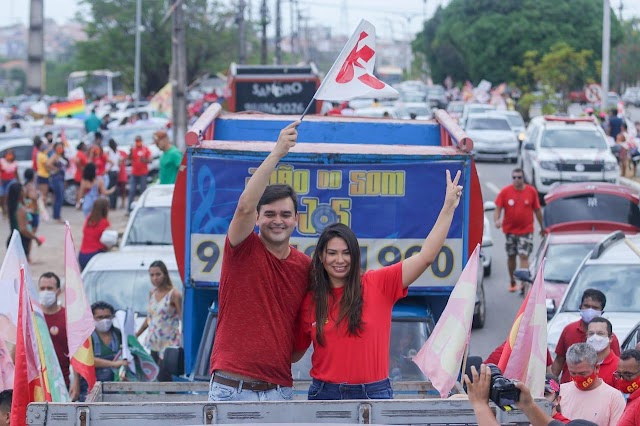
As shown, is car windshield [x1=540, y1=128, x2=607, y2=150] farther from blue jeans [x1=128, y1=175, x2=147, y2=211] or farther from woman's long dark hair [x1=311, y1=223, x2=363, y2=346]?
woman's long dark hair [x1=311, y1=223, x2=363, y2=346]

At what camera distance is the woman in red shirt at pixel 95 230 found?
16.1m

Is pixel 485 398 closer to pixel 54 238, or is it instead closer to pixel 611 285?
pixel 611 285

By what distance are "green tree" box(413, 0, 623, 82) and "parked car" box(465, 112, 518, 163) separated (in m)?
29.4

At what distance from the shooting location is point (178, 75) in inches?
1164

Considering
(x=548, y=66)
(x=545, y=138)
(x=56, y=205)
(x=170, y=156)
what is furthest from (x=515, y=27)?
(x=170, y=156)

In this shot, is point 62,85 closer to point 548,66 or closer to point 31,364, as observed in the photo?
point 548,66

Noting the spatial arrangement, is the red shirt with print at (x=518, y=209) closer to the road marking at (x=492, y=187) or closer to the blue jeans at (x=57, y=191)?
the road marking at (x=492, y=187)

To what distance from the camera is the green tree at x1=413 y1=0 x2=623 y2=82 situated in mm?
68500

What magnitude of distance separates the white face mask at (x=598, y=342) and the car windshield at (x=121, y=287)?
18.5 ft

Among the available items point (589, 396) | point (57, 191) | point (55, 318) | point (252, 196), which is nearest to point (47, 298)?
point (55, 318)

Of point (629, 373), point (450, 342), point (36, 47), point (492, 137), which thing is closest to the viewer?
point (450, 342)

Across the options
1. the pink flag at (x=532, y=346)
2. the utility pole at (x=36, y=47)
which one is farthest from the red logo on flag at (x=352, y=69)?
the utility pole at (x=36, y=47)

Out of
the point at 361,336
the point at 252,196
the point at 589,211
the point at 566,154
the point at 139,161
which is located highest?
the point at 566,154

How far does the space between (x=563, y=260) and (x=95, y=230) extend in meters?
5.87
